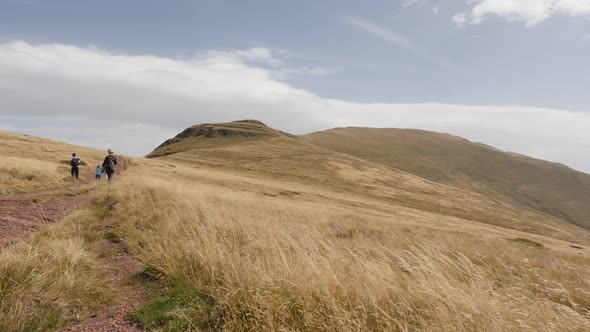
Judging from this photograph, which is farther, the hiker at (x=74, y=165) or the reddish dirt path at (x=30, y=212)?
the hiker at (x=74, y=165)

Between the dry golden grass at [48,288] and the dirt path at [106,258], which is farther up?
the dry golden grass at [48,288]

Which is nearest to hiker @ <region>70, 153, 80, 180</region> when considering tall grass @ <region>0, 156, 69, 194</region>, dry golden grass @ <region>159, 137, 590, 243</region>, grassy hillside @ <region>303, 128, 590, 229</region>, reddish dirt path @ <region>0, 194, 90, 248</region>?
tall grass @ <region>0, 156, 69, 194</region>

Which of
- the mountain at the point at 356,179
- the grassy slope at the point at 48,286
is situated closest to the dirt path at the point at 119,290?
the grassy slope at the point at 48,286

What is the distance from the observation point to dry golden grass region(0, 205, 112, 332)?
4480 mm

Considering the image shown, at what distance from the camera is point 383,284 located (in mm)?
5051

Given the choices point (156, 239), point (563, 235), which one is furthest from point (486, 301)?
point (563, 235)

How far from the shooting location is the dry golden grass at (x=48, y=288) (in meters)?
4.48

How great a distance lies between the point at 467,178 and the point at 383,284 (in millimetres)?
181441

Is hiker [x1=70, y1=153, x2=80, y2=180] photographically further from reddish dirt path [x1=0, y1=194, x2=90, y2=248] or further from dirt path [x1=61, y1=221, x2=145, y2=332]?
dirt path [x1=61, y1=221, x2=145, y2=332]

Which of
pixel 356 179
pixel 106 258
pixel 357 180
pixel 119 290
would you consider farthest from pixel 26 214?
pixel 356 179

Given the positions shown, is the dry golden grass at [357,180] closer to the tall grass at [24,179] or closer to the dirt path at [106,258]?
the tall grass at [24,179]

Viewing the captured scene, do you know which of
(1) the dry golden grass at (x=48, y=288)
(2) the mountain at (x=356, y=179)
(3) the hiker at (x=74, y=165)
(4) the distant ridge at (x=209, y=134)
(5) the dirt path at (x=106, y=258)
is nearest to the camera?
(1) the dry golden grass at (x=48, y=288)

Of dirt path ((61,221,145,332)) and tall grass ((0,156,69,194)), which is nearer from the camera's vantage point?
dirt path ((61,221,145,332))

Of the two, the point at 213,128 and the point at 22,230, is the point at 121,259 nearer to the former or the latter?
the point at 22,230
